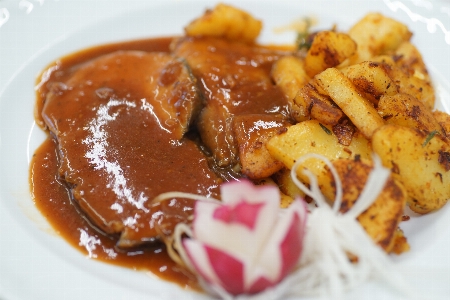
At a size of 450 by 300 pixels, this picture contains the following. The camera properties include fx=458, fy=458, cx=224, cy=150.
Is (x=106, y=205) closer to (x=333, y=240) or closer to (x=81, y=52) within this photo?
(x=333, y=240)

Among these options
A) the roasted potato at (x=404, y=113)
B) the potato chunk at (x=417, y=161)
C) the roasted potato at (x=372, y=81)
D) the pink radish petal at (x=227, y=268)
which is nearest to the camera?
the pink radish petal at (x=227, y=268)

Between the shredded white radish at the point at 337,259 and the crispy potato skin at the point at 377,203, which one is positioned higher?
the crispy potato skin at the point at 377,203

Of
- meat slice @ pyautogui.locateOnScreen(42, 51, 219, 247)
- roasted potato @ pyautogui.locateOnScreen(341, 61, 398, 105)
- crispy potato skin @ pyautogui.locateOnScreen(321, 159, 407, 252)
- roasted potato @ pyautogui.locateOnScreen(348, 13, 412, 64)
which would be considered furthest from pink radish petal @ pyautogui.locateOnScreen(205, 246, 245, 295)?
roasted potato @ pyautogui.locateOnScreen(348, 13, 412, 64)

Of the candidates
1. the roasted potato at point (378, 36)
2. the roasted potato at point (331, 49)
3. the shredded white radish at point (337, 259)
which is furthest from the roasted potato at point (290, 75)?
the shredded white radish at point (337, 259)

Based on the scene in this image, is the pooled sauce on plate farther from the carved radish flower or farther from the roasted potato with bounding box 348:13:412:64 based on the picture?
the roasted potato with bounding box 348:13:412:64

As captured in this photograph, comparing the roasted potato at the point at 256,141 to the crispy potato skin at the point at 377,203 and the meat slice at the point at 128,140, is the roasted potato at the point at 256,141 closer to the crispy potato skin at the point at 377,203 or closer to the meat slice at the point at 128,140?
the meat slice at the point at 128,140

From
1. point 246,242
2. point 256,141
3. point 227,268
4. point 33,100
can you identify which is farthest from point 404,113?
point 33,100
